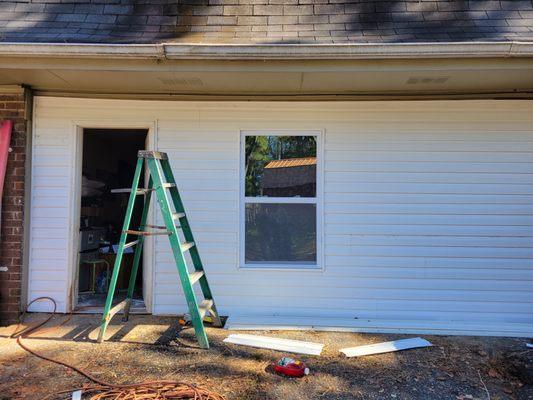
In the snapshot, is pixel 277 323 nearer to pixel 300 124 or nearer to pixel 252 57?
pixel 300 124

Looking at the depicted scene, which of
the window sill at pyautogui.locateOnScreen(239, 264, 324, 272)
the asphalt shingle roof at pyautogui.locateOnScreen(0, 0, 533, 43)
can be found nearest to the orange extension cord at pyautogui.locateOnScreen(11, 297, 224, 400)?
the window sill at pyautogui.locateOnScreen(239, 264, 324, 272)

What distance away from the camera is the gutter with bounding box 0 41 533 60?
12.0ft

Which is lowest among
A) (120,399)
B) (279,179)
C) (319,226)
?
(120,399)

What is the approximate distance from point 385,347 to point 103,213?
4946 mm

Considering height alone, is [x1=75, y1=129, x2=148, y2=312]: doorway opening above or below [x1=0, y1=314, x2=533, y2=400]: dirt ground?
above

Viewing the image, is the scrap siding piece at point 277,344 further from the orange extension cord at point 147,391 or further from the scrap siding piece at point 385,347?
the orange extension cord at point 147,391

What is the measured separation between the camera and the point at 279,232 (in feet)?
15.8

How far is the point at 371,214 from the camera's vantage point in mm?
4711

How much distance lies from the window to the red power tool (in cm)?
153

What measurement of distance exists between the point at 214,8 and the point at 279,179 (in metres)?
2.08

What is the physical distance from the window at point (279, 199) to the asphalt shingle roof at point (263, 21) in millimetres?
1165

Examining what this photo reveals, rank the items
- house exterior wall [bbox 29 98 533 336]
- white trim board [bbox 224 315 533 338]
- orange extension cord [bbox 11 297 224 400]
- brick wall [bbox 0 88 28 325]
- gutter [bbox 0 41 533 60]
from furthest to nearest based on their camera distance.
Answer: house exterior wall [bbox 29 98 533 336]
brick wall [bbox 0 88 28 325]
white trim board [bbox 224 315 533 338]
gutter [bbox 0 41 533 60]
orange extension cord [bbox 11 297 224 400]

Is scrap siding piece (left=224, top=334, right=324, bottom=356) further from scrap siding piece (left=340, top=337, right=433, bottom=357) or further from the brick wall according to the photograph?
the brick wall

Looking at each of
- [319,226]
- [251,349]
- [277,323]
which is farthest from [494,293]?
[251,349]
